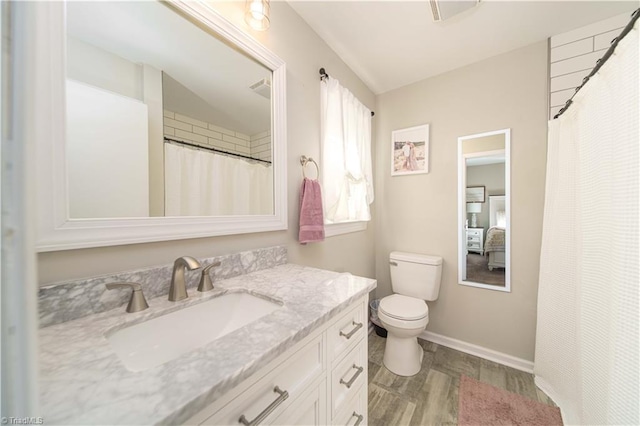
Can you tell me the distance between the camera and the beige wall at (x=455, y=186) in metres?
1.61

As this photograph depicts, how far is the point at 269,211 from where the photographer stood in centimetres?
120

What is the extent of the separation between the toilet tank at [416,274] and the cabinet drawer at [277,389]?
1.42 m

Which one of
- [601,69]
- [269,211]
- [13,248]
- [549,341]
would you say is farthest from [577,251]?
[13,248]

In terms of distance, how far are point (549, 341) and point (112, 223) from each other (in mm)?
2180

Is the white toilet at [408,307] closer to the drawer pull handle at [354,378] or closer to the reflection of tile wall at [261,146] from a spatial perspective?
the drawer pull handle at [354,378]

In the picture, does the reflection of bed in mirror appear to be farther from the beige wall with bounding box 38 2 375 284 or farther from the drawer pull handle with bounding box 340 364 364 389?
the drawer pull handle with bounding box 340 364 364 389

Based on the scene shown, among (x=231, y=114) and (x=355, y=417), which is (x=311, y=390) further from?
(x=231, y=114)

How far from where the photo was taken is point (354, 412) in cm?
92

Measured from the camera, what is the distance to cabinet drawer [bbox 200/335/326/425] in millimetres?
482

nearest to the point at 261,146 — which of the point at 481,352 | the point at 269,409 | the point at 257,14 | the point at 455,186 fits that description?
the point at 257,14

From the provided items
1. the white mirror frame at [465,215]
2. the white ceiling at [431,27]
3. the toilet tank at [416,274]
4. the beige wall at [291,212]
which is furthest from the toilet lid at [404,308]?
the white ceiling at [431,27]

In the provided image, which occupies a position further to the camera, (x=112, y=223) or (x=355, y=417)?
(x=355, y=417)

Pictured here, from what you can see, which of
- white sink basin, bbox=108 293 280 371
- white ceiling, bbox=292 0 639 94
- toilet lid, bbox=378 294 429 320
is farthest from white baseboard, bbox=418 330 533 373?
white ceiling, bbox=292 0 639 94

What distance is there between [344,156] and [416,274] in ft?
3.79
